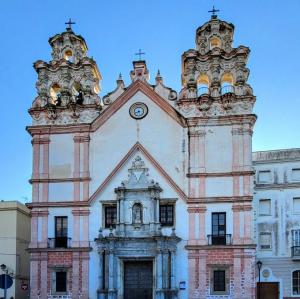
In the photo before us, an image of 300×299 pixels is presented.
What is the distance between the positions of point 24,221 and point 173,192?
14.5 metres

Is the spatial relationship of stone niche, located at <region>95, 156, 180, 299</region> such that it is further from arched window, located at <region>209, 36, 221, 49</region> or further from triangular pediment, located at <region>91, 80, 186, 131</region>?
arched window, located at <region>209, 36, 221, 49</region>

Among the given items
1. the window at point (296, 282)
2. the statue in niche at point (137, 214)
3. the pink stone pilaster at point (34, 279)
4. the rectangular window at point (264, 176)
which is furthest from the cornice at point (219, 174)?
the pink stone pilaster at point (34, 279)

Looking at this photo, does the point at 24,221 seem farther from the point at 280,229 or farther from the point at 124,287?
the point at 280,229

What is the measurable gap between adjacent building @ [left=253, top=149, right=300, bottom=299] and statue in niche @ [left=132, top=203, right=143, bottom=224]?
357 inches

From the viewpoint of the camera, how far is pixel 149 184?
43812 mm

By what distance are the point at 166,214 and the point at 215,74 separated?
10998 mm

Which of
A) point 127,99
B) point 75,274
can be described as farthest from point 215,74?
point 75,274

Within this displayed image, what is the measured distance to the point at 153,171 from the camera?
44125mm

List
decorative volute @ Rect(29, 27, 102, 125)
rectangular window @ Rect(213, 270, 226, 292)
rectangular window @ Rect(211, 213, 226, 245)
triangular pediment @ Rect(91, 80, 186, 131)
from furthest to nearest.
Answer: decorative volute @ Rect(29, 27, 102, 125) → triangular pediment @ Rect(91, 80, 186, 131) → rectangular window @ Rect(211, 213, 226, 245) → rectangular window @ Rect(213, 270, 226, 292)

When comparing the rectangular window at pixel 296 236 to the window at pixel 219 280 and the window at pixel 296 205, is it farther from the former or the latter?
the window at pixel 219 280

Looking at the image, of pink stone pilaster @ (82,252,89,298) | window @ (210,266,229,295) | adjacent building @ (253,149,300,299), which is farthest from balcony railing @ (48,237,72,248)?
adjacent building @ (253,149,300,299)

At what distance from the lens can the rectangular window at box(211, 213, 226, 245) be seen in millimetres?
42406

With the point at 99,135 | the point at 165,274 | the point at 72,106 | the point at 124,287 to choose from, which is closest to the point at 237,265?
the point at 165,274

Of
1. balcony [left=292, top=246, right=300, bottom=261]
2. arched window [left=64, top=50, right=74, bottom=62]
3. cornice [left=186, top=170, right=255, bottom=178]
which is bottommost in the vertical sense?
balcony [left=292, top=246, right=300, bottom=261]
